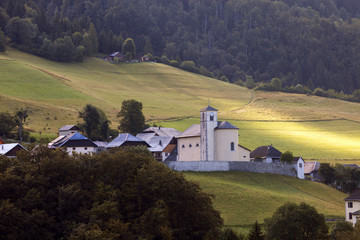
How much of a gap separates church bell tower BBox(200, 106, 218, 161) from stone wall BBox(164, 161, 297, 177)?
381cm

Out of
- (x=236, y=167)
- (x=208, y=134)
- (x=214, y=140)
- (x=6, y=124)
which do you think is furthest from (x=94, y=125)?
(x=236, y=167)

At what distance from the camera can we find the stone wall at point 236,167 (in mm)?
73375

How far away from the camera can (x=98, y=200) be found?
1929 inches

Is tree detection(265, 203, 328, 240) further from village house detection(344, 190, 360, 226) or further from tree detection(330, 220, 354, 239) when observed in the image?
village house detection(344, 190, 360, 226)

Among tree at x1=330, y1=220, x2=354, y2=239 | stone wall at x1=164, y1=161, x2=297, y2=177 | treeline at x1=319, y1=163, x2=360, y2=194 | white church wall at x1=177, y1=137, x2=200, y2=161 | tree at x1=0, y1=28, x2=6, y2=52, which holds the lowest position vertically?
tree at x1=330, y1=220, x2=354, y2=239

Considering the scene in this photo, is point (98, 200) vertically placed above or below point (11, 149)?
below

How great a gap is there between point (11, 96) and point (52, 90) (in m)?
12.7

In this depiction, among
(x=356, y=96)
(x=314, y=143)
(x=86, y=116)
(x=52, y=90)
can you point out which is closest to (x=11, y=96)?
(x=52, y=90)

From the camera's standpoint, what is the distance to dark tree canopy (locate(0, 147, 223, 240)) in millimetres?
46344

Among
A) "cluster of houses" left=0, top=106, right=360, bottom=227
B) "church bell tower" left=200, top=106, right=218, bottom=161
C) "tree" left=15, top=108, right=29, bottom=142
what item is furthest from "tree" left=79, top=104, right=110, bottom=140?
"church bell tower" left=200, top=106, right=218, bottom=161

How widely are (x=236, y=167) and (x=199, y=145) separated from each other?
6567mm

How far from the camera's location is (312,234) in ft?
169

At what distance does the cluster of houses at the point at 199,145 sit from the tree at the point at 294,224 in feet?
78.4

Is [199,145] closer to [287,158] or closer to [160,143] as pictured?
[160,143]
